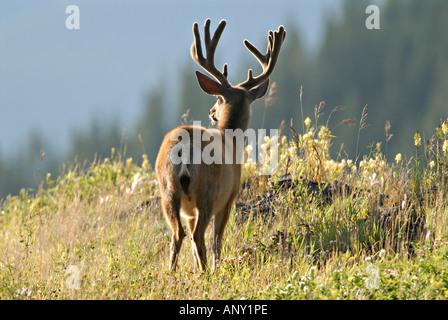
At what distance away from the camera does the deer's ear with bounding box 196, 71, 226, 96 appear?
7.23 metres

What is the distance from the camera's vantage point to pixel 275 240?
6891 mm

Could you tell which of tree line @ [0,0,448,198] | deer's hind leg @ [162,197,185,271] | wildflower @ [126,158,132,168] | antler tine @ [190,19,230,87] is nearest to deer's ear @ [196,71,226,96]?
antler tine @ [190,19,230,87]

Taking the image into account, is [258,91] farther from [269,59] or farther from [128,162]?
[128,162]

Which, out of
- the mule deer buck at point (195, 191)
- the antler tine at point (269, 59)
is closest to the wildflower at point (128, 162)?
the antler tine at point (269, 59)

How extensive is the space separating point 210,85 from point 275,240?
1.76 m

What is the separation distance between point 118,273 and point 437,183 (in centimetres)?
359

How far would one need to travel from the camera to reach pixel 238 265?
5930mm

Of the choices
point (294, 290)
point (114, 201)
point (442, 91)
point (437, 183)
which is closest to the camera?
point (294, 290)

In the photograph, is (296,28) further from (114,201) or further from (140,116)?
(114,201)

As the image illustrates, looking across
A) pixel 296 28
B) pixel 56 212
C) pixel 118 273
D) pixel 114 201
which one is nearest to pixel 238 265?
pixel 118 273

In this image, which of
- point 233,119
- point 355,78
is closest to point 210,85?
point 233,119

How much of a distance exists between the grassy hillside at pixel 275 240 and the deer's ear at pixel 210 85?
1.03 metres

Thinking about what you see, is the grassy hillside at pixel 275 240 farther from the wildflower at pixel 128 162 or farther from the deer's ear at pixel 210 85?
the deer's ear at pixel 210 85

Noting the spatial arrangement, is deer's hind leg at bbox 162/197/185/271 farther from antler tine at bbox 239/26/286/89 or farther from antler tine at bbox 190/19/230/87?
antler tine at bbox 239/26/286/89
